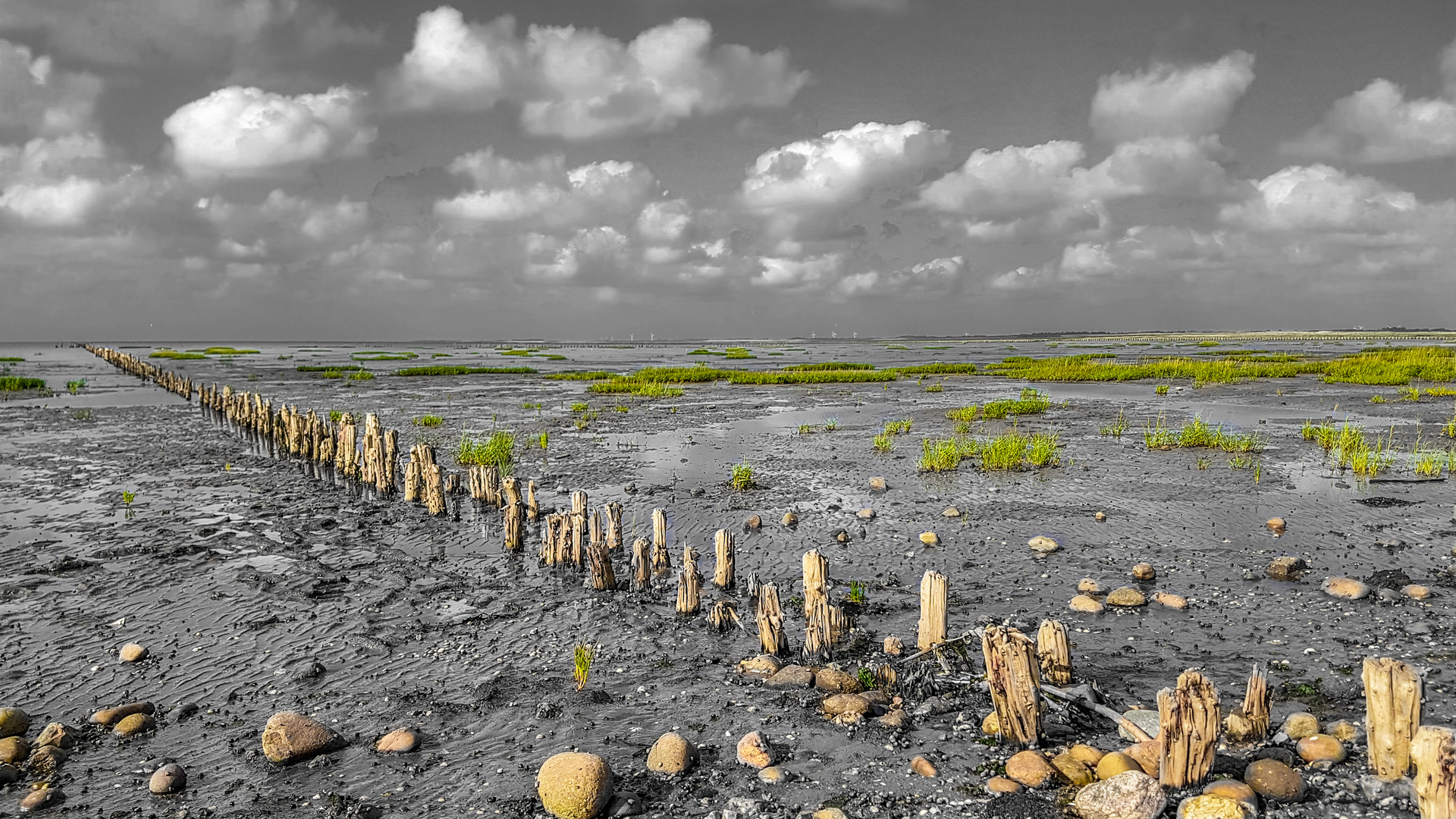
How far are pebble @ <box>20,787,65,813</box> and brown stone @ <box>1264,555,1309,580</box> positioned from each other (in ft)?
42.0

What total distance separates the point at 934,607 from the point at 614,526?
17.1 feet

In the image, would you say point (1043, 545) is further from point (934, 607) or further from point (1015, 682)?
point (1015, 682)

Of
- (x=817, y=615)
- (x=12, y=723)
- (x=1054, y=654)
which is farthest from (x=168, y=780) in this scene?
(x=1054, y=654)

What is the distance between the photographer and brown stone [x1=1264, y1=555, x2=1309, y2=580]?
9945 mm

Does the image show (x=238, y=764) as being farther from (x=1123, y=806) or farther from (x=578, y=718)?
(x=1123, y=806)

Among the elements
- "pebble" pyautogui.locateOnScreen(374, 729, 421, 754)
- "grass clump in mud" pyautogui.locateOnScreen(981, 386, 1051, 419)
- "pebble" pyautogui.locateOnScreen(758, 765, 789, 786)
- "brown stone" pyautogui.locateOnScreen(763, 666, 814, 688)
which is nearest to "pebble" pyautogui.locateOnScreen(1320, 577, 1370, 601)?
"brown stone" pyautogui.locateOnScreen(763, 666, 814, 688)

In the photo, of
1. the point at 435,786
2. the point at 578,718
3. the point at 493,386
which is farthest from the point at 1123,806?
the point at 493,386

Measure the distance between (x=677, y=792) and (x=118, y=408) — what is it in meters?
42.3

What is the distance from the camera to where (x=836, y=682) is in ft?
23.5

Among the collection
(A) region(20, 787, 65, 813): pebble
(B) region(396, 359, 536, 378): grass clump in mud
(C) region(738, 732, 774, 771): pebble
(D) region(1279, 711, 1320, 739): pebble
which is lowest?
(A) region(20, 787, 65, 813): pebble

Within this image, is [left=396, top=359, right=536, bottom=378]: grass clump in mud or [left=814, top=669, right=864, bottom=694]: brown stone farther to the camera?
[left=396, top=359, right=536, bottom=378]: grass clump in mud

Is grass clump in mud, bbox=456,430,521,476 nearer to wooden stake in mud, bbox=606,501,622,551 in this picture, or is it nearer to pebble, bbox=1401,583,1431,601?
wooden stake in mud, bbox=606,501,622,551

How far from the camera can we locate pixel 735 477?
1667 cm

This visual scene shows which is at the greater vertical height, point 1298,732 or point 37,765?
point 1298,732
